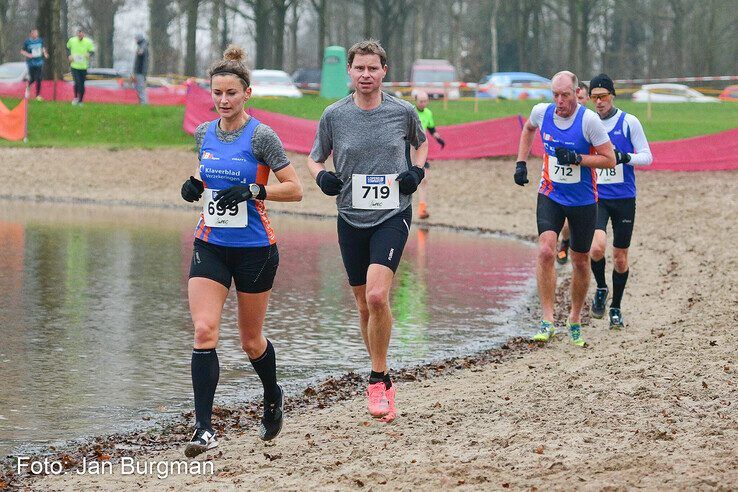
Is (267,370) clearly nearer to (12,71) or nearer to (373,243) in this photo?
(373,243)

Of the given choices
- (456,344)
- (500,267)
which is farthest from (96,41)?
(456,344)

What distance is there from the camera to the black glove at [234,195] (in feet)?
21.8

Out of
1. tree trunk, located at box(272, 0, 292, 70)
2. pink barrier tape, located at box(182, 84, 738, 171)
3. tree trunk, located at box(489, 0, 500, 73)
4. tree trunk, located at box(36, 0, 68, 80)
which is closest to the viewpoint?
pink barrier tape, located at box(182, 84, 738, 171)

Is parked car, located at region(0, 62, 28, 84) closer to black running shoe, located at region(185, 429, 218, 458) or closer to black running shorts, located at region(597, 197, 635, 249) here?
black running shorts, located at region(597, 197, 635, 249)

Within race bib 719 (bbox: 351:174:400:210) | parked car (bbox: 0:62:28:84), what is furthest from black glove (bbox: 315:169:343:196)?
parked car (bbox: 0:62:28:84)

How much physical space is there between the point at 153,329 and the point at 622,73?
2936 inches

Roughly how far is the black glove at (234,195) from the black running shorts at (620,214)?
5.38 meters

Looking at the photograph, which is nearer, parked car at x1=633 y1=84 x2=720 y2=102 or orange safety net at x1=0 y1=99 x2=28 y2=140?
orange safety net at x1=0 y1=99 x2=28 y2=140

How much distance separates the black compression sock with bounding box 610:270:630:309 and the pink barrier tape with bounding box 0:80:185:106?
27806 millimetres

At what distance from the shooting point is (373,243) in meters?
7.77

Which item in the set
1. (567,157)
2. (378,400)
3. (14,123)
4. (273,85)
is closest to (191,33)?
(273,85)

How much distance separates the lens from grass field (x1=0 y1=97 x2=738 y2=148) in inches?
1267

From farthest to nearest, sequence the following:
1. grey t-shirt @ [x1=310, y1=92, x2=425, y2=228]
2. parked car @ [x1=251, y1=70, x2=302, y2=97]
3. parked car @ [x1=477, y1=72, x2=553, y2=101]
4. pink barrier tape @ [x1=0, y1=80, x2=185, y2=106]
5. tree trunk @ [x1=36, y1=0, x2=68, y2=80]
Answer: parked car @ [x1=477, y1=72, x2=553, y2=101] → parked car @ [x1=251, y1=70, x2=302, y2=97] → tree trunk @ [x1=36, y1=0, x2=68, y2=80] → pink barrier tape @ [x1=0, y1=80, x2=185, y2=106] → grey t-shirt @ [x1=310, y1=92, x2=425, y2=228]

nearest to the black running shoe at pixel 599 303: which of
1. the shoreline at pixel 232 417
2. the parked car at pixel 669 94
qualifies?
the shoreline at pixel 232 417
